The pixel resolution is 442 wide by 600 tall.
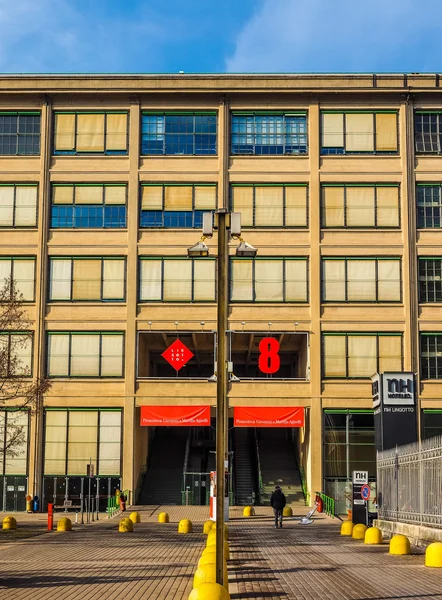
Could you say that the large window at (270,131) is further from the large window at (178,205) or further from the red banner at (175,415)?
the red banner at (175,415)

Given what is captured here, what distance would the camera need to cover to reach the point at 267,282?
190ft

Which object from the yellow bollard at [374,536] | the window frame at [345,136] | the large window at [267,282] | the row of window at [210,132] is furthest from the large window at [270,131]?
the yellow bollard at [374,536]

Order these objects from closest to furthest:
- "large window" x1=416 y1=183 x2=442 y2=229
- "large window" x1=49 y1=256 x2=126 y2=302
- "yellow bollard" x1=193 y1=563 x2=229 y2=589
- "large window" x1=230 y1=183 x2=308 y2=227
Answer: "yellow bollard" x1=193 y1=563 x2=229 y2=589 < "large window" x1=49 y1=256 x2=126 y2=302 < "large window" x1=230 y1=183 x2=308 y2=227 < "large window" x1=416 y1=183 x2=442 y2=229

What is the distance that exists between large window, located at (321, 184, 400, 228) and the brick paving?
24613 mm

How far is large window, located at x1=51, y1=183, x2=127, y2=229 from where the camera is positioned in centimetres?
5931

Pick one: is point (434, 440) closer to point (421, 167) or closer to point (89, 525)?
point (89, 525)

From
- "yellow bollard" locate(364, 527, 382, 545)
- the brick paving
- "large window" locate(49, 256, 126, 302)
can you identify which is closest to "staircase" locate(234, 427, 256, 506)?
"large window" locate(49, 256, 126, 302)

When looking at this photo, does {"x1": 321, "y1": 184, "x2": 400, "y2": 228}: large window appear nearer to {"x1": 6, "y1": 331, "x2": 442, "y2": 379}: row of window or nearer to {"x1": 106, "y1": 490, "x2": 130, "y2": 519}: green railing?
{"x1": 6, "y1": 331, "x2": 442, "y2": 379}: row of window

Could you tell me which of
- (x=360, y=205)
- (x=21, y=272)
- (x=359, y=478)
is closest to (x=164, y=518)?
(x=359, y=478)

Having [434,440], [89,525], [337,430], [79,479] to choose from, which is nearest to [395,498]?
[434,440]

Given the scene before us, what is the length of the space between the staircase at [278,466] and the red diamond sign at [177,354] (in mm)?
8832

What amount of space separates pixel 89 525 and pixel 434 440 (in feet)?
68.7

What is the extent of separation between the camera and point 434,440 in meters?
27.9

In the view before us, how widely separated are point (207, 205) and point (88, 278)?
27.6ft
